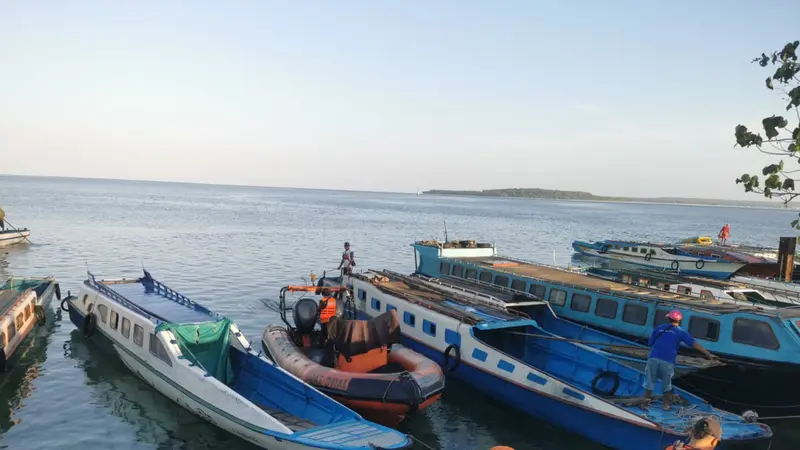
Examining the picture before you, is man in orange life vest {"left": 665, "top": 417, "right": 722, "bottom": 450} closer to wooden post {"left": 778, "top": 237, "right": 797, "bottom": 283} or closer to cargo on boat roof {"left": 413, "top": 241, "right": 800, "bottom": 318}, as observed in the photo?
cargo on boat roof {"left": 413, "top": 241, "right": 800, "bottom": 318}

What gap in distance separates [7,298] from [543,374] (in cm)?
2259

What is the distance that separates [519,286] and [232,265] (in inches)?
1080

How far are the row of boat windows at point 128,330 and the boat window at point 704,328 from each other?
18040mm

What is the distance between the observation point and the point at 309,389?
49.5 ft

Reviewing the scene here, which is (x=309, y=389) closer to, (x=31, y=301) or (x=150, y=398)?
(x=150, y=398)

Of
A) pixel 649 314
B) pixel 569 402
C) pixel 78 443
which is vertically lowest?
pixel 78 443

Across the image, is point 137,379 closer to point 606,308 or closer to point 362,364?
point 362,364

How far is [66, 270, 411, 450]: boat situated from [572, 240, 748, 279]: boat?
114ft

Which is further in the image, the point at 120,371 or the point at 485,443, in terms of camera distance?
the point at 120,371

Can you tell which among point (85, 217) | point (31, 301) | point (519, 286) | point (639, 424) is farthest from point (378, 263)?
point (85, 217)

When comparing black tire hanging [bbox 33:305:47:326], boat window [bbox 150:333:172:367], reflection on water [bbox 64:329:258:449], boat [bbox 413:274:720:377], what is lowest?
reflection on water [bbox 64:329:258:449]

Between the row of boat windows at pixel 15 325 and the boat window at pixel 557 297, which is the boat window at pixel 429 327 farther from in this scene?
the row of boat windows at pixel 15 325

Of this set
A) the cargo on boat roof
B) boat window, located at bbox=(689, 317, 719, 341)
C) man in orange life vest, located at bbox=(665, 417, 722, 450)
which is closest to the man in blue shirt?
boat window, located at bbox=(689, 317, 719, 341)

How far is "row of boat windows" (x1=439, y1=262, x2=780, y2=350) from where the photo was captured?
1792cm
